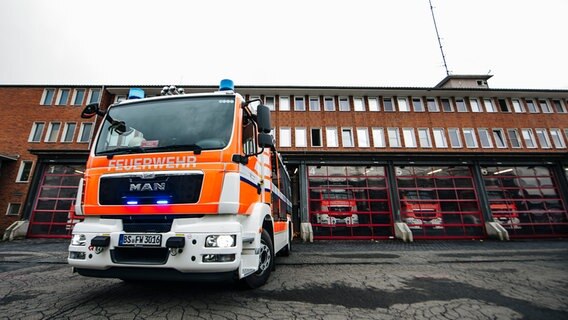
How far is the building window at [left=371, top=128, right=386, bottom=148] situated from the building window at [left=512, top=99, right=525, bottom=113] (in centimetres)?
1283

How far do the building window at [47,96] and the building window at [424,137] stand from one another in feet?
103

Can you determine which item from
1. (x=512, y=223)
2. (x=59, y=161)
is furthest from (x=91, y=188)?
(x=512, y=223)

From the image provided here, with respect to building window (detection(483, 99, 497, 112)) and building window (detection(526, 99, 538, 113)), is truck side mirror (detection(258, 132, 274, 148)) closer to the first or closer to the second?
building window (detection(483, 99, 497, 112))

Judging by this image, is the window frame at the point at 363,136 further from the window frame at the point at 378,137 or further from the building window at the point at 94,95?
the building window at the point at 94,95

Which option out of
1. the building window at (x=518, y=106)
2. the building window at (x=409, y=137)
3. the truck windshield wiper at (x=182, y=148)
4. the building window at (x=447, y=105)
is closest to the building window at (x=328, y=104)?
the building window at (x=409, y=137)

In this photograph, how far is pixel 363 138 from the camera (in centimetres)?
1938

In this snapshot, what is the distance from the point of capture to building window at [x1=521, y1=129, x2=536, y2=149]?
19.8 meters

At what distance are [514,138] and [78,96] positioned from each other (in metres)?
37.8

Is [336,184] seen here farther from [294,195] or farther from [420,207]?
[420,207]

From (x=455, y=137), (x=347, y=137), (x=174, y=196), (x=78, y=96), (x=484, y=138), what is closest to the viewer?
(x=174, y=196)

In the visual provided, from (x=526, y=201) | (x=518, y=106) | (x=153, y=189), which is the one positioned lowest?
(x=153, y=189)

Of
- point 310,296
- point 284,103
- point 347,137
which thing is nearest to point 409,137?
point 347,137

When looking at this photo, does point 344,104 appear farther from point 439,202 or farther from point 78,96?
point 78,96

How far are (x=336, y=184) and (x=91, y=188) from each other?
13.9m
